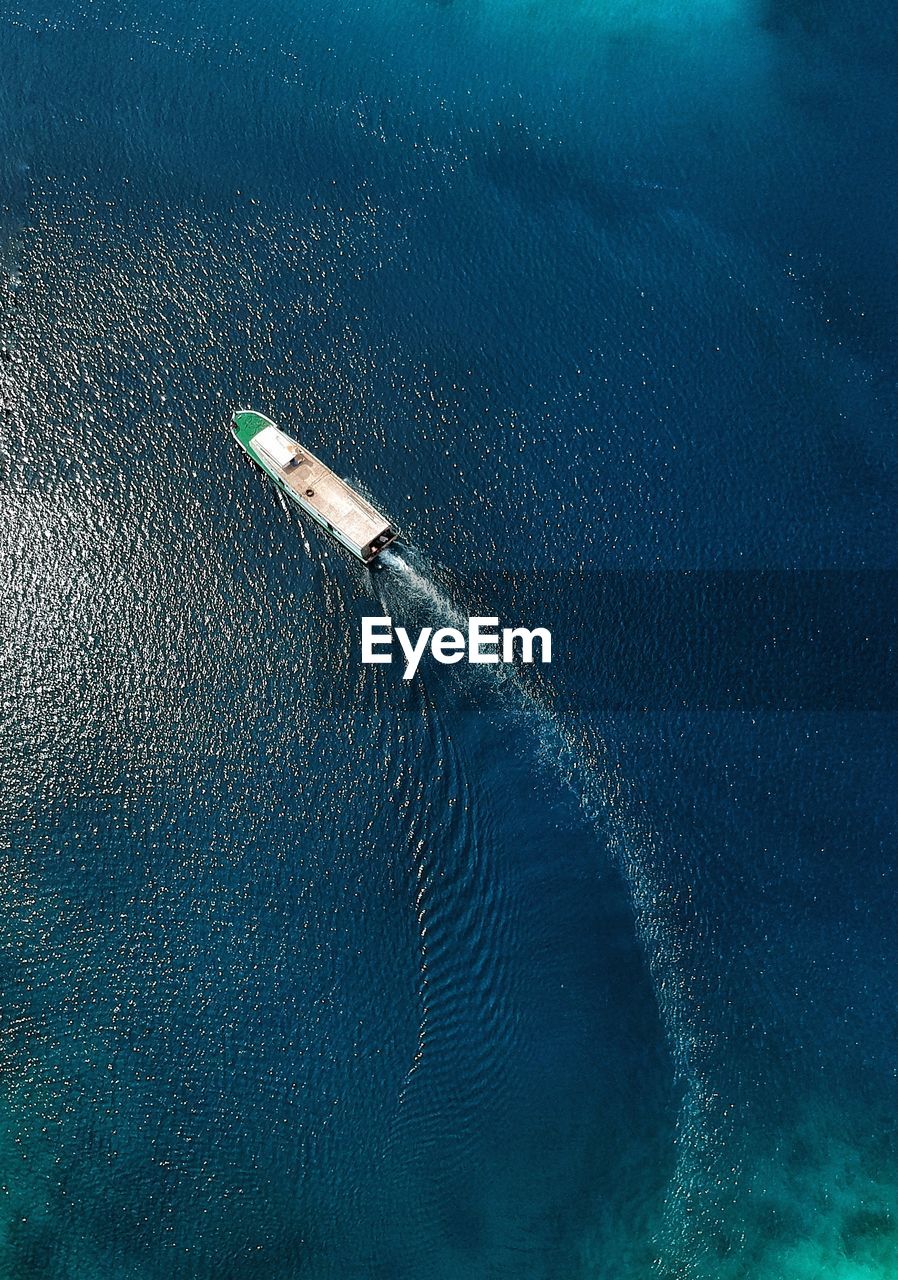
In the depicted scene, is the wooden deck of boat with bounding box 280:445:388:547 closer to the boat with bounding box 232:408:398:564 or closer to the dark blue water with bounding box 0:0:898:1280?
the boat with bounding box 232:408:398:564

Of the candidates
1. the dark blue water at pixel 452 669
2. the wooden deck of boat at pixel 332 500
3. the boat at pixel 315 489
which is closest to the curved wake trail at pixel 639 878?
the dark blue water at pixel 452 669

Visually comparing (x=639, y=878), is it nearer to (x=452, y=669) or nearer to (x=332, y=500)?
(x=452, y=669)

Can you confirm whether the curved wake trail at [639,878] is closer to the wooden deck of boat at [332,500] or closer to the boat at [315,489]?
the boat at [315,489]

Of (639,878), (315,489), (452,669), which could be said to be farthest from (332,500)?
(639,878)

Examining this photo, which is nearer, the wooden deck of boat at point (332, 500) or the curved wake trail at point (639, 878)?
the curved wake trail at point (639, 878)

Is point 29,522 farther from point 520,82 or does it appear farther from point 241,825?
point 520,82

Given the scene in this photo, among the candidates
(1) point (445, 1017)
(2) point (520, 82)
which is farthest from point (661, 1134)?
(2) point (520, 82)
